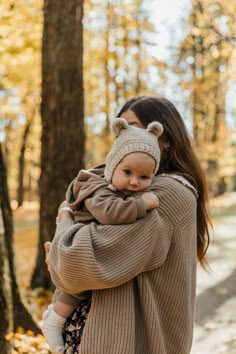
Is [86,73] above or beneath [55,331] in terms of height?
beneath

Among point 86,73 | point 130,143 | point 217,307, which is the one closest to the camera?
point 130,143

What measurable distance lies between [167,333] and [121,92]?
1941 cm

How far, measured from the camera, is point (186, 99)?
27.2 metres

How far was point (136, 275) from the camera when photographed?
213 centimetres

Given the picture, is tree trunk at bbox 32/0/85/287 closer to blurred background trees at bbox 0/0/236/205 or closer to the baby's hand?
blurred background trees at bbox 0/0/236/205

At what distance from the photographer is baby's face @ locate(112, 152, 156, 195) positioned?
216cm

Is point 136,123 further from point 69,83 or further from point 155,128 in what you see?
point 69,83

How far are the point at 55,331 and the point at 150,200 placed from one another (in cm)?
76

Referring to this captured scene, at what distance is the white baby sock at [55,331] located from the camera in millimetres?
2326

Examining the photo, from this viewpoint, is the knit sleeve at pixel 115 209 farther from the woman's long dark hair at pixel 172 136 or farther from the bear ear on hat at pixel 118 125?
the woman's long dark hair at pixel 172 136

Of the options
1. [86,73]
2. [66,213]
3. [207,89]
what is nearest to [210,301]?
[66,213]

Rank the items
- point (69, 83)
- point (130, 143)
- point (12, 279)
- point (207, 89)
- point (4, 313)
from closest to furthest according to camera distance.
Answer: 1. point (130, 143)
2. point (4, 313)
3. point (12, 279)
4. point (69, 83)
5. point (207, 89)

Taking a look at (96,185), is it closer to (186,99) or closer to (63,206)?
(63,206)

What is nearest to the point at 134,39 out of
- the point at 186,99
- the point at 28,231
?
the point at 28,231
